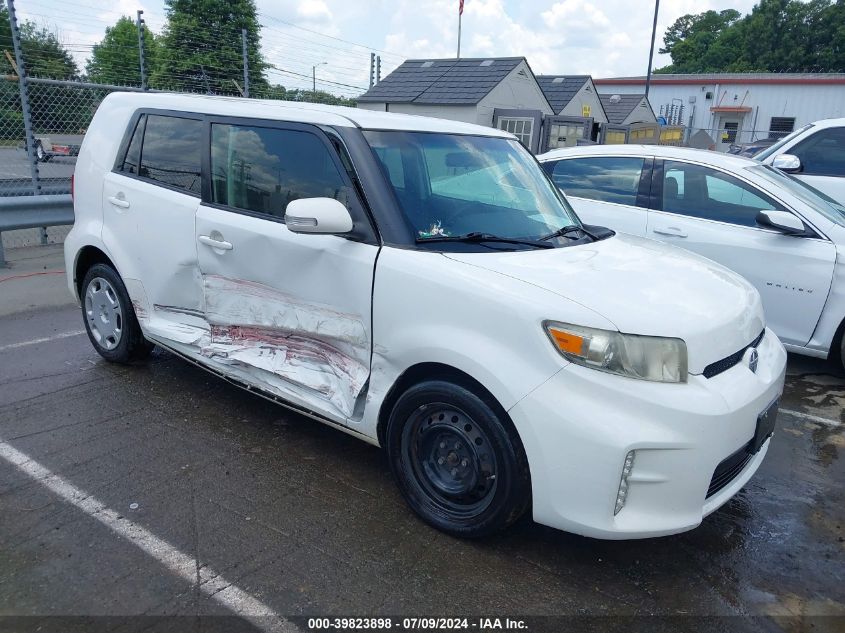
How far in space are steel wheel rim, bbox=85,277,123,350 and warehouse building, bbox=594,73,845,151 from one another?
4101 cm

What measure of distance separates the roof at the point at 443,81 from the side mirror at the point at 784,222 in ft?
58.2

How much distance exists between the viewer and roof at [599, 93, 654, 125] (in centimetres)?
3312

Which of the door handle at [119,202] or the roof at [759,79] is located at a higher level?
the roof at [759,79]

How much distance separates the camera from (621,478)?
249 cm

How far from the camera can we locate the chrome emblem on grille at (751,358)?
298cm

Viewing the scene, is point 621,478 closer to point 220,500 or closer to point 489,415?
point 489,415

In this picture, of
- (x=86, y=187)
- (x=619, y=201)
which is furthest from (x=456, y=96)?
(x=86, y=187)

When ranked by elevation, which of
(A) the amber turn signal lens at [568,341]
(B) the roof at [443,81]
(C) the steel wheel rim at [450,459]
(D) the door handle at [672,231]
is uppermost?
(B) the roof at [443,81]

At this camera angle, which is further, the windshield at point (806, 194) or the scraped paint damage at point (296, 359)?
the windshield at point (806, 194)

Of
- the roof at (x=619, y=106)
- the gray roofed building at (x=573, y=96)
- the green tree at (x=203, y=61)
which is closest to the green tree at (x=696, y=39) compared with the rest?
the roof at (x=619, y=106)

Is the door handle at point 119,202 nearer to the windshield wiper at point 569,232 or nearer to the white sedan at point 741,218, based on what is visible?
the windshield wiper at point 569,232

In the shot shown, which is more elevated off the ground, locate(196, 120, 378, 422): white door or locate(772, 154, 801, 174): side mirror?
locate(772, 154, 801, 174): side mirror

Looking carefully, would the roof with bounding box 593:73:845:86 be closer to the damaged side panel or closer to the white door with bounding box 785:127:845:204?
the white door with bounding box 785:127:845:204

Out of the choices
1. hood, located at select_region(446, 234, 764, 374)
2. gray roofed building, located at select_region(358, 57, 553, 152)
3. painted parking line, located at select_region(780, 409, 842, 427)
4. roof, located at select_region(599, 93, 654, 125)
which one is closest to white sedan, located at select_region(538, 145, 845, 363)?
painted parking line, located at select_region(780, 409, 842, 427)
